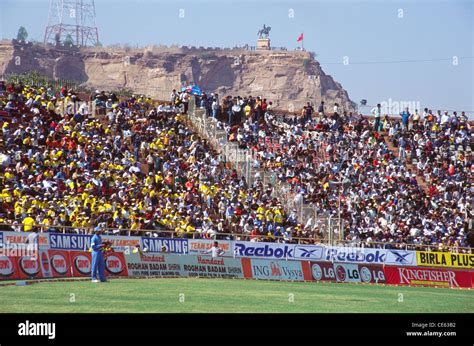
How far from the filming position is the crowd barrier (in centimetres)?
3116

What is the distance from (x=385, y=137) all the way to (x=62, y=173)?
25.0 metres

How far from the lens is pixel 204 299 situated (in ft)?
77.9

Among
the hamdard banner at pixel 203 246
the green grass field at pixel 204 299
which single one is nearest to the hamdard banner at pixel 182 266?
the hamdard banner at pixel 203 246

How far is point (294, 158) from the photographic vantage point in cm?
5000

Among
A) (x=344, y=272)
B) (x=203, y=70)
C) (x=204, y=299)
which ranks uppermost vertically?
(x=203, y=70)

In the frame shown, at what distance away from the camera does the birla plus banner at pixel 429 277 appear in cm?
3928

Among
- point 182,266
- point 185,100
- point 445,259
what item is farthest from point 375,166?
point 182,266

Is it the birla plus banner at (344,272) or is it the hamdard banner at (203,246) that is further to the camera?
the birla plus banner at (344,272)

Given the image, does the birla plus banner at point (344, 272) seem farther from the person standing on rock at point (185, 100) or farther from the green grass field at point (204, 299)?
the person standing on rock at point (185, 100)

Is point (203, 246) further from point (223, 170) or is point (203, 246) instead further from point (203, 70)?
point (203, 70)

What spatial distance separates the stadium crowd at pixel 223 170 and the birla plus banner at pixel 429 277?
182 centimetres

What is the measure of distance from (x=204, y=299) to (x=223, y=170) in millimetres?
23080
